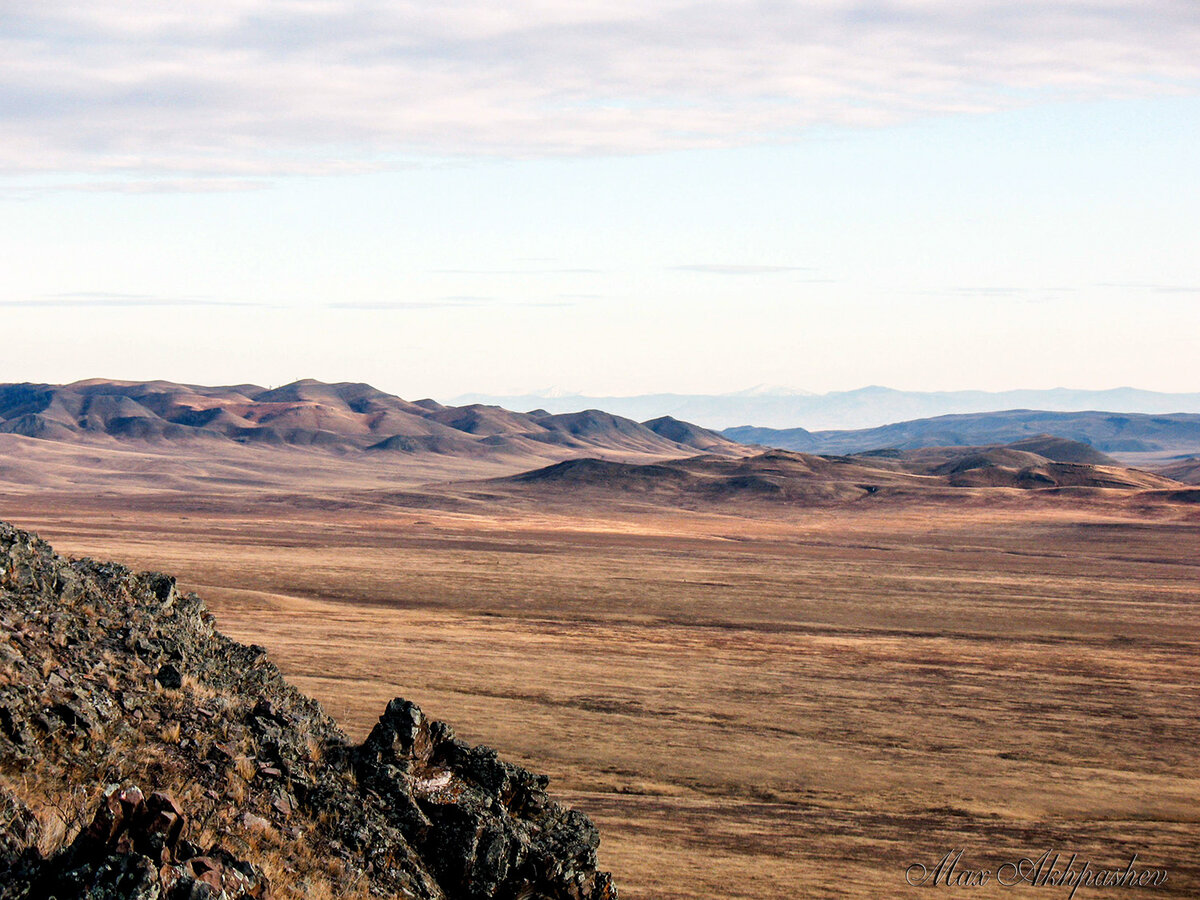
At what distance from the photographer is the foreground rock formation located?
297 inches

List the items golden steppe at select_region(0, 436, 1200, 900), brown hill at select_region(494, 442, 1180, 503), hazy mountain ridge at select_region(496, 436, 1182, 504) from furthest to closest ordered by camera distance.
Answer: brown hill at select_region(494, 442, 1180, 503)
hazy mountain ridge at select_region(496, 436, 1182, 504)
golden steppe at select_region(0, 436, 1200, 900)

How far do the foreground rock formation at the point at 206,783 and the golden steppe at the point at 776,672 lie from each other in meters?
4.30

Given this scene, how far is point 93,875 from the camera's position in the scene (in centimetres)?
702

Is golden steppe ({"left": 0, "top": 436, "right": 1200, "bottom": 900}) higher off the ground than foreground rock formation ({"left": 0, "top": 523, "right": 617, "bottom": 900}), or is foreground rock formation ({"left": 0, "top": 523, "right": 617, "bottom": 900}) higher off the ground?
→ foreground rock formation ({"left": 0, "top": 523, "right": 617, "bottom": 900})

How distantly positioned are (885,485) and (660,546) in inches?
1923

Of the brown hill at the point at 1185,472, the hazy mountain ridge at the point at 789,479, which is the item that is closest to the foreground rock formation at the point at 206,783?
the hazy mountain ridge at the point at 789,479

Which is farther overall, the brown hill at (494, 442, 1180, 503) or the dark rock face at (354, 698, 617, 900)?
the brown hill at (494, 442, 1180, 503)

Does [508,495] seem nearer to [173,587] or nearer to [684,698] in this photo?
[684,698]

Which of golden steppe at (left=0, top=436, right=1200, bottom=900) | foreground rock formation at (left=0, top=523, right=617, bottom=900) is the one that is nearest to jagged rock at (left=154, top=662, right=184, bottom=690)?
foreground rock formation at (left=0, top=523, right=617, bottom=900)

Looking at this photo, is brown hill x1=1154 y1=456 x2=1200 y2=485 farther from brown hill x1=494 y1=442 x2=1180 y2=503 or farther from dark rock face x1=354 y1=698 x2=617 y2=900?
dark rock face x1=354 y1=698 x2=617 y2=900

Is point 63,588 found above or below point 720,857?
above

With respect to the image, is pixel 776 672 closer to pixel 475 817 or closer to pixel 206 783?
pixel 475 817

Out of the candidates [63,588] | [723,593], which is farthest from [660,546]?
[63,588]

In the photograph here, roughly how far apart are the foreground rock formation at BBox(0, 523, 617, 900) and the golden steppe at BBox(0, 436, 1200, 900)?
4.30 metres
